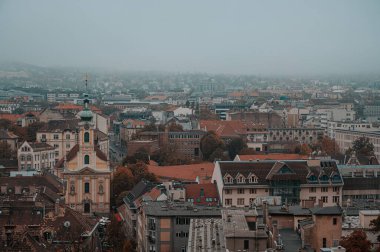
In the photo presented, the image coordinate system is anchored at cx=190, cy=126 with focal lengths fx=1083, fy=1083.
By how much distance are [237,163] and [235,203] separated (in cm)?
197

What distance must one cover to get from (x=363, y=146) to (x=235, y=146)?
832 cm

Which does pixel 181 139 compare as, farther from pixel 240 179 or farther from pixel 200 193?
pixel 200 193

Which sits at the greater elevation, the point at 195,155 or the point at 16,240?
the point at 16,240

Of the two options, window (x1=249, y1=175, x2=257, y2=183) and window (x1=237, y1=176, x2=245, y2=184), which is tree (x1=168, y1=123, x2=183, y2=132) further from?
window (x1=237, y1=176, x2=245, y2=184)

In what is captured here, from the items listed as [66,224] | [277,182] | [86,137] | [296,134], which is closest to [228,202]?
[277,182]

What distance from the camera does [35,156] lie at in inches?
2357

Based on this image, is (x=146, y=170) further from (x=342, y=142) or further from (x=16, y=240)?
(x=342, y=142)

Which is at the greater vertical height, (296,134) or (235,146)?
(235,146)

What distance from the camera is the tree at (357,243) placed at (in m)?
23.8

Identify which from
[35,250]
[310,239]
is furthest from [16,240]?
[310,239]

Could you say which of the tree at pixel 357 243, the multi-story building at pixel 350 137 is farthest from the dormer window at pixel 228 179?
the multi-story building at pixel 350 137

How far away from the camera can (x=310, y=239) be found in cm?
2578

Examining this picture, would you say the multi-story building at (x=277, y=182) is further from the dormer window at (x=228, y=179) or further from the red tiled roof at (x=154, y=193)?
the red tiled roof at (x=154, y=193)

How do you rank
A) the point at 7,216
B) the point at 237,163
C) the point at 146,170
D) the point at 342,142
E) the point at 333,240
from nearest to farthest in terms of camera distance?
the point at 333,240 → the point at 7,216 → the point at 237,163 → the point at 146,170 → the point at 342,142
